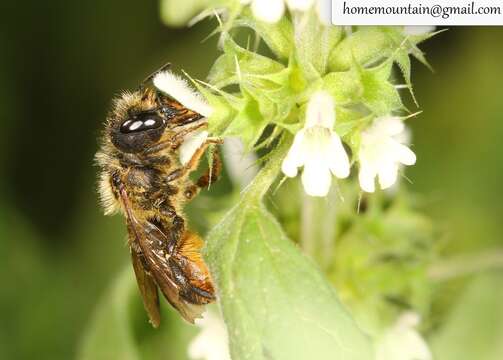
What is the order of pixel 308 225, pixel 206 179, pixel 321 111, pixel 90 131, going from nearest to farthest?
pixel 321 111
pixel 206 179
pixel 308 225
pixel 90 131

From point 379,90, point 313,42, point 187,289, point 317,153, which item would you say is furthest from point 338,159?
point 187,289

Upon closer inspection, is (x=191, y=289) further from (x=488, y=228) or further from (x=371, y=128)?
(x=488, y=228)

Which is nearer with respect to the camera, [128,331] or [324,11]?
[324,11]

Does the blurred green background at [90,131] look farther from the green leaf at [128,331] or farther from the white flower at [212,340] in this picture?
the white flower at [212,340]

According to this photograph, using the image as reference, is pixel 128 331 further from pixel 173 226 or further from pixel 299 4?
pixel 299 4

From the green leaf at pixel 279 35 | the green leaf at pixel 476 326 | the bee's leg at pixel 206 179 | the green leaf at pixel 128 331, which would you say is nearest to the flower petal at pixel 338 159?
the green leaf at pixel 279 35

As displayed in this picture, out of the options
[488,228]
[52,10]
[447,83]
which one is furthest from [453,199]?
[52,10]

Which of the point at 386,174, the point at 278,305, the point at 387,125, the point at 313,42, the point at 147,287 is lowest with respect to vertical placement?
the point at 278,305
